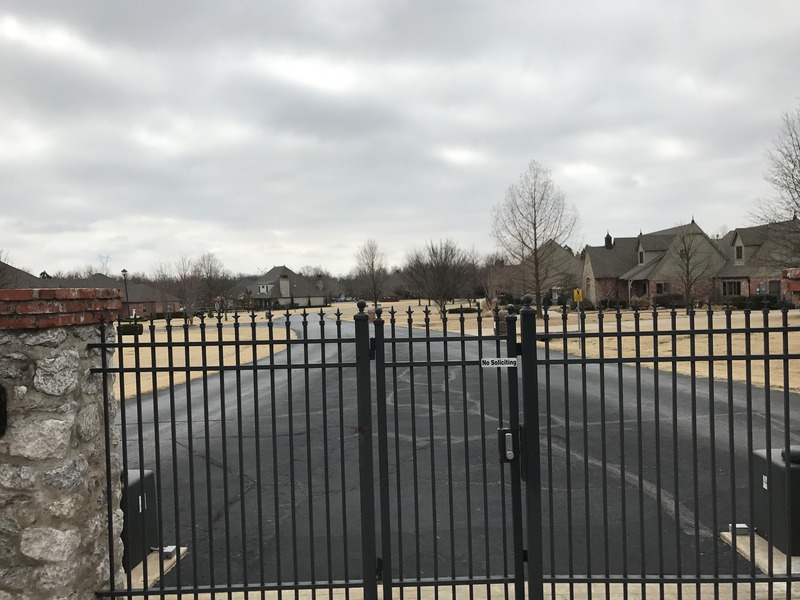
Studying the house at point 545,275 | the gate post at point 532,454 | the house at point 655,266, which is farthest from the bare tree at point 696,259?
the gate post at point 532,454

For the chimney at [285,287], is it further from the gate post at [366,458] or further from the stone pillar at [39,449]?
the gate post at [366,458]

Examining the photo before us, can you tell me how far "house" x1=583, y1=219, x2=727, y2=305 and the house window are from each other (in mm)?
1372

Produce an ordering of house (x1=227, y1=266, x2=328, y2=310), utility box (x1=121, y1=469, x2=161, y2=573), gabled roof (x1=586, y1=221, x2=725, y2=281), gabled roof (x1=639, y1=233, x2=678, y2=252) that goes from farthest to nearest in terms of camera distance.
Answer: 1. house (x1=227, y1=266, x2=328, y2=310)
2. gabled roof (x1=639, y1=233, x2=678, y2=252)
3. gabled roof (x1=586, y1=221, x2=725, y2=281)
4. utility box (x1=121, y1=469, x2=161, y2=573)

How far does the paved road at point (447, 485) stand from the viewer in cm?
369

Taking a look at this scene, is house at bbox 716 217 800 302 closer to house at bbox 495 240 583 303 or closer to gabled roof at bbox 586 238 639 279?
gabled roof at bbox 586 238 639 279

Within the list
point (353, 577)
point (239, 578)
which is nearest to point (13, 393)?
point (239, 578)

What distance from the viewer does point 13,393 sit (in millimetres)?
3541

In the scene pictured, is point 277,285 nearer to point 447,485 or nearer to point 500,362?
point 447,485

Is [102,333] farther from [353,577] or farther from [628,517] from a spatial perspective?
[628,517]

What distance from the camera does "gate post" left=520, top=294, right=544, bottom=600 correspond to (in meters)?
3.66

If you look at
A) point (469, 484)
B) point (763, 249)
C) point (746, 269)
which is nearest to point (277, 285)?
point (746, 269)

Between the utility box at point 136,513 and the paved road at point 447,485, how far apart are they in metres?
0.21

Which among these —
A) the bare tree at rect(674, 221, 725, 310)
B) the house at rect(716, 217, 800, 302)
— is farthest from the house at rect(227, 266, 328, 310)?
the house at rect(716, 217, 800, 302)

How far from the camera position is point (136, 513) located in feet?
15.9
